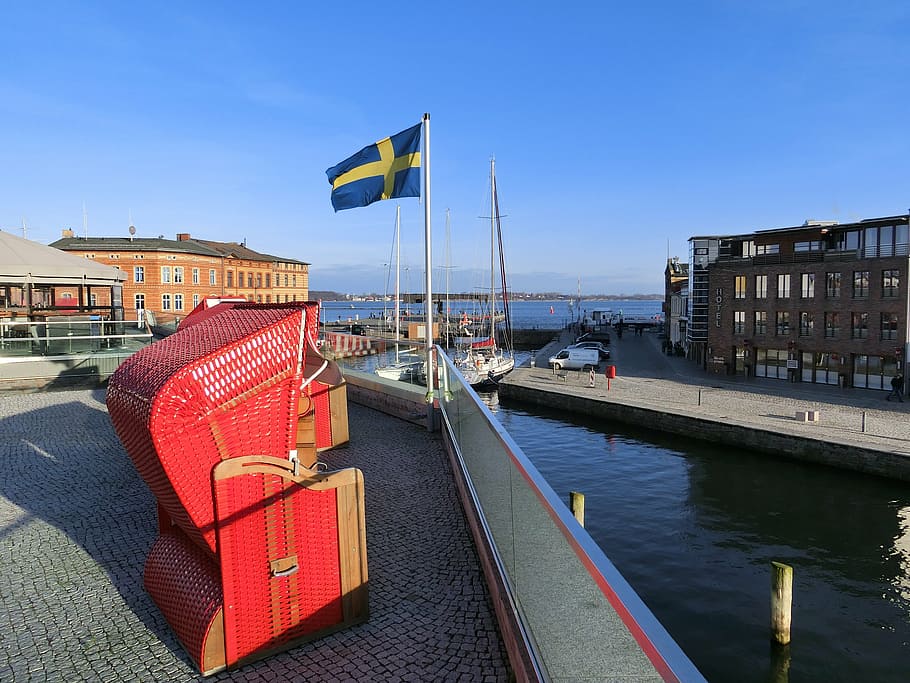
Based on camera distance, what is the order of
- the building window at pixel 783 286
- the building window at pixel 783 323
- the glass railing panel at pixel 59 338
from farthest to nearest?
the building window at pixel 783 286, the building window at pixel 783 323, the glass railing panel at pixel 59 338

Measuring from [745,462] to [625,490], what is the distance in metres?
6.70

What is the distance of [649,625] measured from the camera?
184 cm

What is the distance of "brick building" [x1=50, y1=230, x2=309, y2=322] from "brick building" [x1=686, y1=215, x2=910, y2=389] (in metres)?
38.6

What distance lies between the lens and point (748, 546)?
53.7ft

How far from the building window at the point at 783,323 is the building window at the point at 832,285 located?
2700 mm

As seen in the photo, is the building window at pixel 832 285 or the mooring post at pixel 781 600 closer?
the mooring post at pixel 781 600

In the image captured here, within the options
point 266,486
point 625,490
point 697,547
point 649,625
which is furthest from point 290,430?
point 625,490

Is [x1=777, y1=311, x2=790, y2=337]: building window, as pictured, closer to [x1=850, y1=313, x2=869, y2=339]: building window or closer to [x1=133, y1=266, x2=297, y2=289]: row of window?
[x1=850, y1=313, x2=869, y2=339]: building window

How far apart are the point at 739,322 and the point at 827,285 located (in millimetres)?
6051

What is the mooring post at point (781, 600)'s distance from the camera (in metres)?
10.8

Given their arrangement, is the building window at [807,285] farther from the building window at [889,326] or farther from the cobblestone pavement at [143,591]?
the cobblestone pavement at [143,591]

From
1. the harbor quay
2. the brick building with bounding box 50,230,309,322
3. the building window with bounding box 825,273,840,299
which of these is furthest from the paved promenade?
the brick building with bounding box 50,230,309,322

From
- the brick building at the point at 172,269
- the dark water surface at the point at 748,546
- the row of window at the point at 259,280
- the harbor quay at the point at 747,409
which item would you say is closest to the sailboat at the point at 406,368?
the dark water surface at the point at 748,546

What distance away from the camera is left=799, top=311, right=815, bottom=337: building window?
1490 inches
